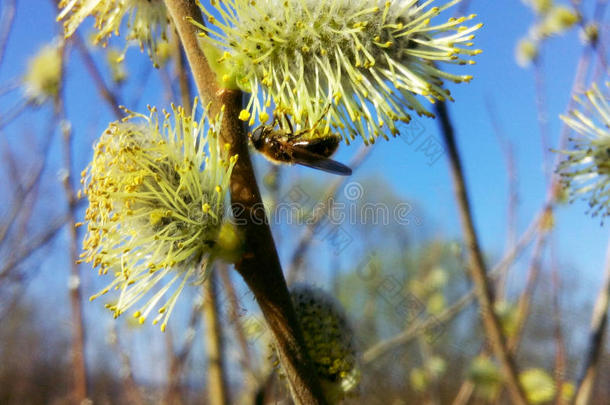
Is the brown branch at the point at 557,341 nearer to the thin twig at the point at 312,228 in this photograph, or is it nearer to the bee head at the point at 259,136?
the thin twig at the point at 312,228

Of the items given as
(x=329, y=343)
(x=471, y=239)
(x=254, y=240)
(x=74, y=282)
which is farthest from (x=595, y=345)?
(x=74, y=282)

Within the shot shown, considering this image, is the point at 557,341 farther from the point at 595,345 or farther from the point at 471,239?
the point at 471,239

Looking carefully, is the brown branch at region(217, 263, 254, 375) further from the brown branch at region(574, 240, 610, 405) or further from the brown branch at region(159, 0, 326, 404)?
the brown branch at region(574, 240, 610, 405)

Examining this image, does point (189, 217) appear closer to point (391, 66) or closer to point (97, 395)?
point (391, 66)

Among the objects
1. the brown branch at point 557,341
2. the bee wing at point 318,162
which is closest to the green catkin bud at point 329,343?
the bee wing at point 318,162

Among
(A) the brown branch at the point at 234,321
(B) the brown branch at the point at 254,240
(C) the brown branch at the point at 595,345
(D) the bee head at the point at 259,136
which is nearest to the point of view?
(B) the brown branch at the point at 254,240

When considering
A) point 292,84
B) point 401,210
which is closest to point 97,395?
point 401,210

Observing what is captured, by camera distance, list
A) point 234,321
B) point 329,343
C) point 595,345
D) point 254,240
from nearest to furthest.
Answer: point 254,240
point 329,343
point 595,345
point 234,321
